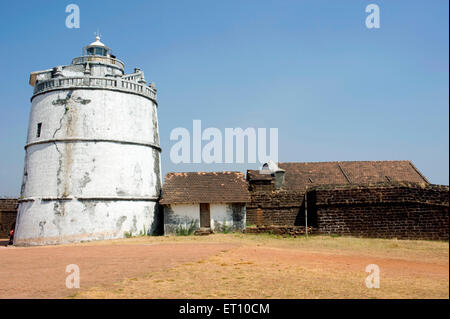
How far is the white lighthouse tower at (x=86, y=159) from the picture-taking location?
1683 cm

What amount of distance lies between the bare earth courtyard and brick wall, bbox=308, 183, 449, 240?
3.70 metres

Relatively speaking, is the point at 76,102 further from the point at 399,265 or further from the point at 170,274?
the point at 399,265

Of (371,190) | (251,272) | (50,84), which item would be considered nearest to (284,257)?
(251,272)

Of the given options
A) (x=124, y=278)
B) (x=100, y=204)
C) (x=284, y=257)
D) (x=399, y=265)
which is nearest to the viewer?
(x=124, y=278)

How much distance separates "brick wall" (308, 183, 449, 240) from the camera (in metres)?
14.4

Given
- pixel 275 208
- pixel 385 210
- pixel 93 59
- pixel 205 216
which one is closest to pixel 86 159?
pixel 93 59

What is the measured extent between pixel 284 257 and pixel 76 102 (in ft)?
42.3

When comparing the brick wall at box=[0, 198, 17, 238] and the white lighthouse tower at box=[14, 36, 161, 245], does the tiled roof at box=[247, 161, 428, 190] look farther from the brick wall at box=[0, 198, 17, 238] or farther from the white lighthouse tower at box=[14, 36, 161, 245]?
the brick wall at box=[0, 198, 17, 238]

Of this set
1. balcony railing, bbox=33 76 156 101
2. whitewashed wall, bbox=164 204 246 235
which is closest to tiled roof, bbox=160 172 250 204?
whitewashed wall, bbox=164 204 246 235

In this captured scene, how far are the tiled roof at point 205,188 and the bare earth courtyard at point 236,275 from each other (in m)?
7.39

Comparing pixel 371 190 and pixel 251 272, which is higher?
pixel 371 190

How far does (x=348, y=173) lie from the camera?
2430 cm

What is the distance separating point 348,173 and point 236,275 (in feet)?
62.6

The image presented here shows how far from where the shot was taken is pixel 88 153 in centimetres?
1727
